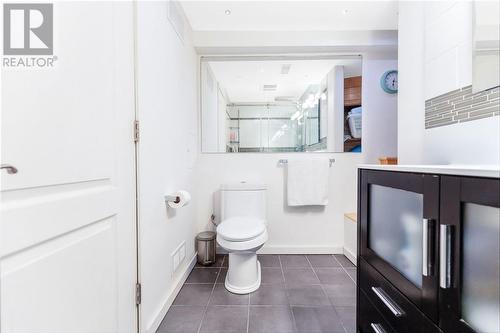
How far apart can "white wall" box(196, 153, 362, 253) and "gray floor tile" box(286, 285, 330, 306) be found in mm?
621

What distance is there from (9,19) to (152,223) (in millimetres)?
981

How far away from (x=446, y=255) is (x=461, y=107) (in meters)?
0.84

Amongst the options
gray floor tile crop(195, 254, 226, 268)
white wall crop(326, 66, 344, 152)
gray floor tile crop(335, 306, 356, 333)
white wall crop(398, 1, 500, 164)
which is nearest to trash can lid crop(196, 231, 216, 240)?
gray floor tile crop(195, 254, 226, 268)

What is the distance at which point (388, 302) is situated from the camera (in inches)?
34.5

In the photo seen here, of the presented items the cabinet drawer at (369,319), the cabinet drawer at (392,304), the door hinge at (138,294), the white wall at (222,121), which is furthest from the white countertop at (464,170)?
the white wall at (222,121)

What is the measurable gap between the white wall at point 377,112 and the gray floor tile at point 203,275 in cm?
178

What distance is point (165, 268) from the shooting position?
1462mm

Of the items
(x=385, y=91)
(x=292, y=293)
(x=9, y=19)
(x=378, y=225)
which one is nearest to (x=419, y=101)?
(x=378, y=225)

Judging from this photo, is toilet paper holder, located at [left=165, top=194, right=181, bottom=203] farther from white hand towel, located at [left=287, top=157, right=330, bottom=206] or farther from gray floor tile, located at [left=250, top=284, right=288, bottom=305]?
white hand towel, located at [left=287, top=157, right=330, bottom=206]

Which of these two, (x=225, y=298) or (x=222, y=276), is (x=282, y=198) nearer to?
(x=222, y=276)

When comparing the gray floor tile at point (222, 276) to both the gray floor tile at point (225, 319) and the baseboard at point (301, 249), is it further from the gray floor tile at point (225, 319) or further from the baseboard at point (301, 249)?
the baseboard at point (301, 249)

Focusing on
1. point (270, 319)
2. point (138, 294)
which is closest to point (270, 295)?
point (270, 319)

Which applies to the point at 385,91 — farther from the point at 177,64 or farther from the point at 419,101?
the point at 177,64

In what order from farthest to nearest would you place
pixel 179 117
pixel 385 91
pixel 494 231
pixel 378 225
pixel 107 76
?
pixel 385 91 < pixel 179 117 < pixel 378 225 < pixel 107 76 < pixel 494 231
